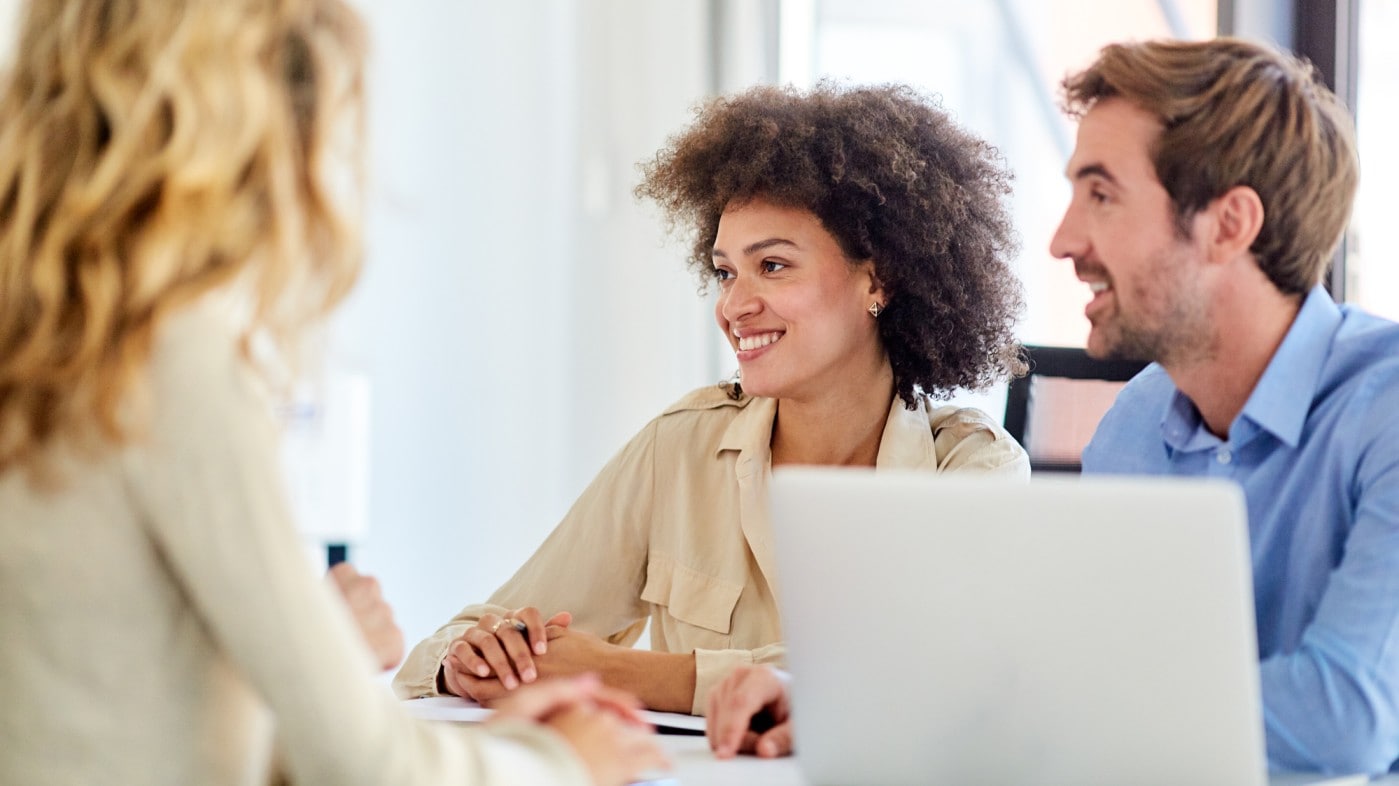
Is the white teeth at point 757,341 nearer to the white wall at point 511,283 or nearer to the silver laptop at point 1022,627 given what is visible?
the silver laptop at point 1022,627

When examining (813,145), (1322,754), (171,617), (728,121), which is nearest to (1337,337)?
(1322,754)

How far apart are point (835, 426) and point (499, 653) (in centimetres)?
65

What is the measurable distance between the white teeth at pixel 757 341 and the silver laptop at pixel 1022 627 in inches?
39.6

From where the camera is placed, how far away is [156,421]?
2.86 ft

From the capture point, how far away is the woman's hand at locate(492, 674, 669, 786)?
42.1 inches

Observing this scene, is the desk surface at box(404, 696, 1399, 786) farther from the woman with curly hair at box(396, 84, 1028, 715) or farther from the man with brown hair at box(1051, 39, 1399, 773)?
the woman with curly hair at box(396, 84, 1028, 715)

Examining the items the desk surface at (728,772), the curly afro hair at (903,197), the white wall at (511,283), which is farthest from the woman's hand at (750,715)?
the white wall at (511,283)

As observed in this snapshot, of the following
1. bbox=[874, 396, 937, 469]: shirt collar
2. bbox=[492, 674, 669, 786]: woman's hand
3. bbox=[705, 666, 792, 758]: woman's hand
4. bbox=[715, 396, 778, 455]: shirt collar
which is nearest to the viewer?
bbox=[492, 674, 669, 786]: woman's hand

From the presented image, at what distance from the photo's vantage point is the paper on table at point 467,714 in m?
1.52

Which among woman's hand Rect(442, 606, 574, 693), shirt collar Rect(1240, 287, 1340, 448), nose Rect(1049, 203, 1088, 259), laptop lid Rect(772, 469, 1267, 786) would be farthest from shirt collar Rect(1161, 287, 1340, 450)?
woman's hand Rect(442, 606, 574, 693)

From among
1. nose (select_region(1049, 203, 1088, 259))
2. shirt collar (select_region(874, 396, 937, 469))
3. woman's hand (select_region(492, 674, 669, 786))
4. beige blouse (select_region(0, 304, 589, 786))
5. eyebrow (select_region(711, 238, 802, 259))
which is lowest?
woman's hand (select_region(492, 674, 669, 786))

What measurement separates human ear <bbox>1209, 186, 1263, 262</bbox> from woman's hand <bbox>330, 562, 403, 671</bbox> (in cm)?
93

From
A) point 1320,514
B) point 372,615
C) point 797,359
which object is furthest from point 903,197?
point 372,615

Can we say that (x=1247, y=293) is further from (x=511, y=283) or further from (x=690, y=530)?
(x=511, y=283)
